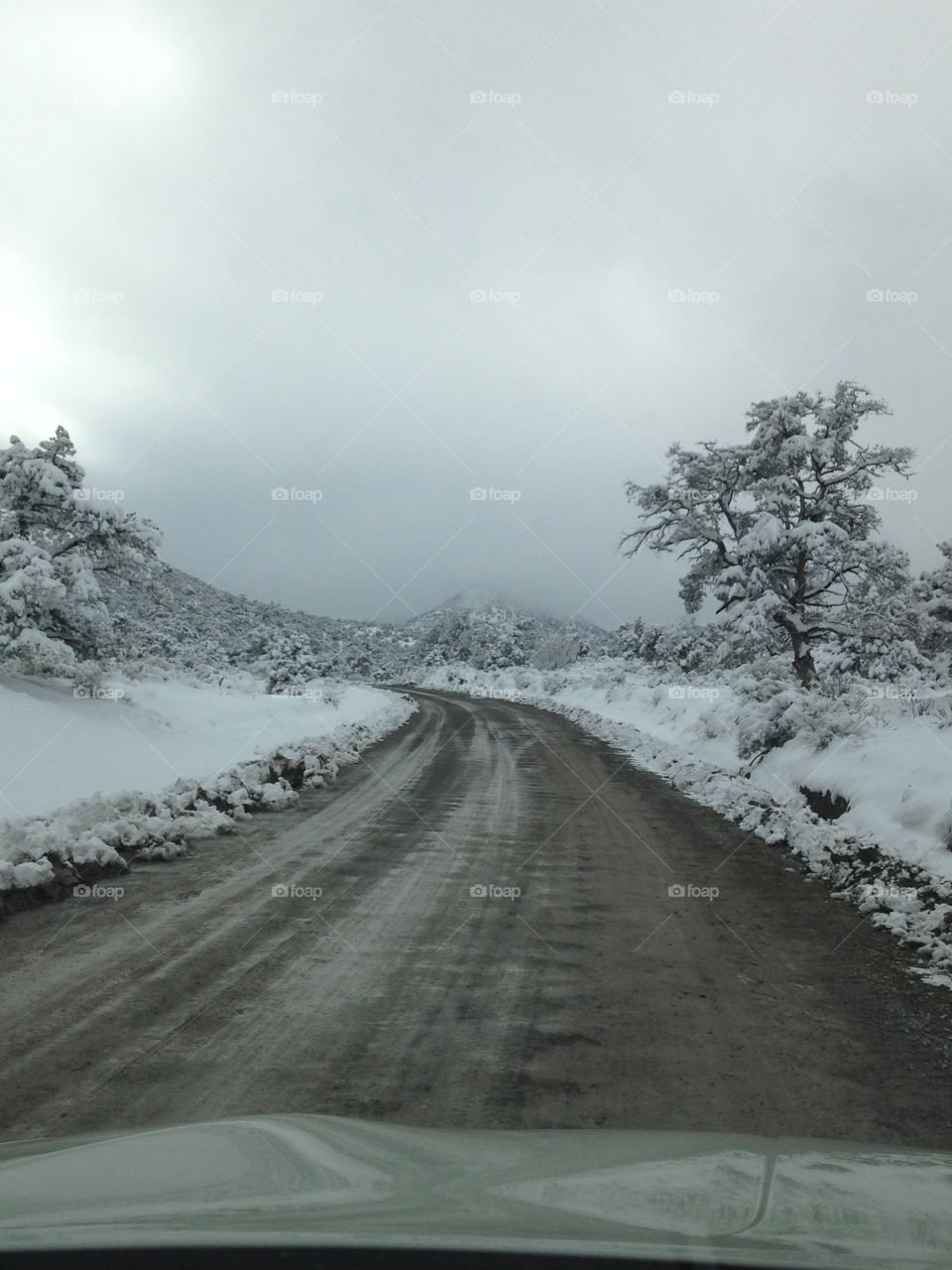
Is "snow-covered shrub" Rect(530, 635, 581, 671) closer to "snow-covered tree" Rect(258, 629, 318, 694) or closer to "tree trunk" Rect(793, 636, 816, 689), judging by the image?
"snow-covered tree" Rect(258, 629, 318, 694)

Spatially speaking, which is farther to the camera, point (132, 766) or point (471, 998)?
point (132, 766)

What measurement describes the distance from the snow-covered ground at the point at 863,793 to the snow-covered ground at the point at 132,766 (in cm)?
669

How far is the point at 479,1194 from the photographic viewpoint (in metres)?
2.04

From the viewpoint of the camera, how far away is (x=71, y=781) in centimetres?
1064

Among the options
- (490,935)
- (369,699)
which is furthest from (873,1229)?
(369,699)

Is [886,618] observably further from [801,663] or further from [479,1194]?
[479,1194]

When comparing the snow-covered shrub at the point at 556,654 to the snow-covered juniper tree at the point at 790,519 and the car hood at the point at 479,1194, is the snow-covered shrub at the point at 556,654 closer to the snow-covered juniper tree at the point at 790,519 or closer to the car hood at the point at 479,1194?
the snow-covered juniper tree at the point at 790,519

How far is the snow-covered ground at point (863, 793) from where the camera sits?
7.13m

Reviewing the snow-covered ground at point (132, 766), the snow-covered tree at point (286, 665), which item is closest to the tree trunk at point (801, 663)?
the snow-covered ground at point (132, 766)

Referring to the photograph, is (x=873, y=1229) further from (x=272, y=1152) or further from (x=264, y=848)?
(x=264, y=848)

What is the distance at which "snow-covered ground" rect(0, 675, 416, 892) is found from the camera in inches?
305

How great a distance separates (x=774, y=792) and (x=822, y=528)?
9.01 metres

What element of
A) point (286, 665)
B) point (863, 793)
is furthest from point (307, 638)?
point (863, 793)

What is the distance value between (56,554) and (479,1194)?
693 inches
